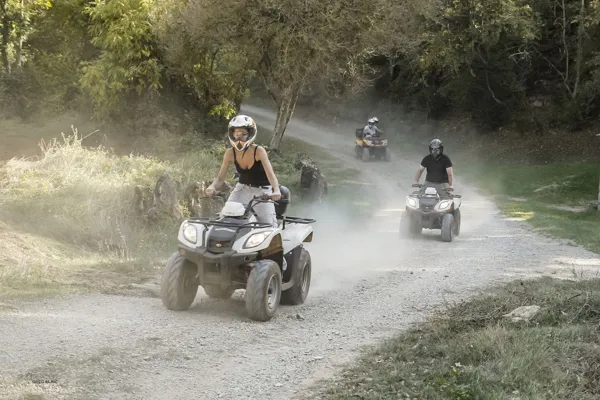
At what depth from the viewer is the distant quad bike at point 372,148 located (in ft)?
113

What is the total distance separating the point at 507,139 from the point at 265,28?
18.1m

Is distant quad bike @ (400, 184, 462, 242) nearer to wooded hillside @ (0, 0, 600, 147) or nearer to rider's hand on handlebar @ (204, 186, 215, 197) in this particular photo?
rider's hand on handlebar @ (204, 186, 215, 197)

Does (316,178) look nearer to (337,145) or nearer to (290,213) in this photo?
(290,213)

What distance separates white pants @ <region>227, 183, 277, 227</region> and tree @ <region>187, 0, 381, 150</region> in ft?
57.7

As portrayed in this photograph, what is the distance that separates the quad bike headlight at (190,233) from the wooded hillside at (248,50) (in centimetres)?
1795

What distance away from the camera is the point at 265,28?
2709 centimetres

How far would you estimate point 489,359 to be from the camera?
22.8 feet

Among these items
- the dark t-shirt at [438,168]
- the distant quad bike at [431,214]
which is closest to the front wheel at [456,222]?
the distant quad bike at [431,214]

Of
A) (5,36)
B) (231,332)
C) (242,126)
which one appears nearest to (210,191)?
(242,126)

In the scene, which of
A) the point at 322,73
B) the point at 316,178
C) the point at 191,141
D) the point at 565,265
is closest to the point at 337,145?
the point at 322,73

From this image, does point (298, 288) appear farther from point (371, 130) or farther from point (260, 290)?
point (371, 130)

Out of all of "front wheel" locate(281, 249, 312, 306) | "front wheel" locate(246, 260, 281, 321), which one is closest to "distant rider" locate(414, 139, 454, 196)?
"front wheel" locate(281, 249, 312, 306)

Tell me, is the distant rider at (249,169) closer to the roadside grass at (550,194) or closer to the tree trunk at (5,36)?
the roadside grass at (550,194)

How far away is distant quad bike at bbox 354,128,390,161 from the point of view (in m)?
34.4
